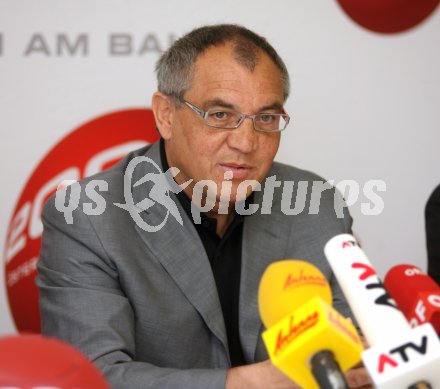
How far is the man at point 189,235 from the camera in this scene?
1694mm

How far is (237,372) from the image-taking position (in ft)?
4.48

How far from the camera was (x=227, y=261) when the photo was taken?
6.30 feet

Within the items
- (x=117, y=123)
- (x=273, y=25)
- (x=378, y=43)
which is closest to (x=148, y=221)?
(x=117, y=123)

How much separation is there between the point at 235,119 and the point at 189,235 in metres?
0.29

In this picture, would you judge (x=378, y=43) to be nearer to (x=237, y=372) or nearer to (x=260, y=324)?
(x=260, y=324)

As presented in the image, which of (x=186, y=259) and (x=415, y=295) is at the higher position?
(x=415, y=295)

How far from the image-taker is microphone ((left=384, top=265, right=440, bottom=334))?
42.4 inches

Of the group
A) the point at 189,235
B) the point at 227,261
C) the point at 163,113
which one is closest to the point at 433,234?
the point at 227,261

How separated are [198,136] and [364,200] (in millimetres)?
939

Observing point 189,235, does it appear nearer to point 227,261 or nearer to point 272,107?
point 227,261

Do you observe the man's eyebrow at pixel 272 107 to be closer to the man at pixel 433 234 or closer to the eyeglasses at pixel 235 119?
the eyeglasses at pixel 235 119

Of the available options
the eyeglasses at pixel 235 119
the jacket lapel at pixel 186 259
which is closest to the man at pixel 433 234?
the eyeglasses at pixel 235 119

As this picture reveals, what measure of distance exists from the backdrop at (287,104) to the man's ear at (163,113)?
53 centimetres

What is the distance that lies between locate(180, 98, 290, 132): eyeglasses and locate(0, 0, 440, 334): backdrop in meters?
0.71
